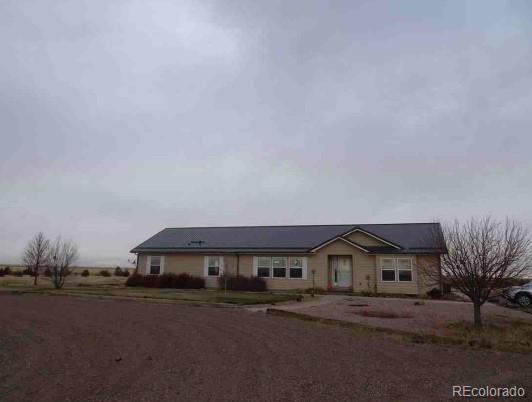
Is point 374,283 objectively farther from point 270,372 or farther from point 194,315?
point 270,372

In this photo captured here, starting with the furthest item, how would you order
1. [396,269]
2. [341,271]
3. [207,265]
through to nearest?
[207,265] → [341,271] → [396,269]

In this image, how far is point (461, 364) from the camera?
25.3 feet

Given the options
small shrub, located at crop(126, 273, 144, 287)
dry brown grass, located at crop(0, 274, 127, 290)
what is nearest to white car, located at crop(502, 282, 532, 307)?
small shrub, located at crop(126, 273, 144, 287)

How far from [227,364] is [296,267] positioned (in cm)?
2266

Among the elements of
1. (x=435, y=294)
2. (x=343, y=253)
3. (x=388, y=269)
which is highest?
(x=343, y=253)

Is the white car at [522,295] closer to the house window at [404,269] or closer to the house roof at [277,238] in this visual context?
the house roof at [277,238]

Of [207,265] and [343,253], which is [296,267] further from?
[207,265]

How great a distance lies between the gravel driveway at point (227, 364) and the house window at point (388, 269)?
1640 cm

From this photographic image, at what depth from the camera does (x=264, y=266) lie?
3102cm

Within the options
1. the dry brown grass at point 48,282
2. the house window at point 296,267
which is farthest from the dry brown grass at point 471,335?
the dry brown grass at point 48,282

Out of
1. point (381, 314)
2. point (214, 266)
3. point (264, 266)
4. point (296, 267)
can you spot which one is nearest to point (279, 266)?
point (264, 266)

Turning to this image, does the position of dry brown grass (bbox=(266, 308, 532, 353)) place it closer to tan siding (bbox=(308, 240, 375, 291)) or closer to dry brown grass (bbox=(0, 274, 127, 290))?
tan siding (bbox=(308, 240, 375, 291))

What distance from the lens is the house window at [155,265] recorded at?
34.2m
